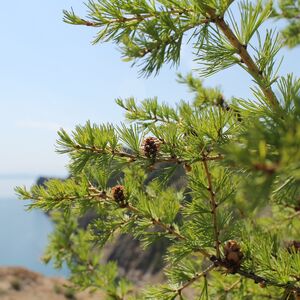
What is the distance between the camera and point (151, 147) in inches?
70.0

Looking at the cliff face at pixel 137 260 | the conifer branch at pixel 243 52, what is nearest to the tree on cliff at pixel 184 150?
the conifer branch at pixel 243 52

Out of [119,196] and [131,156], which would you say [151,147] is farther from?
[119,196]

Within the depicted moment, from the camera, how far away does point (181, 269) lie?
6.78ft

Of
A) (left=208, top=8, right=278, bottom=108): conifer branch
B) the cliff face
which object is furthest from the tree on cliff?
the cliff face

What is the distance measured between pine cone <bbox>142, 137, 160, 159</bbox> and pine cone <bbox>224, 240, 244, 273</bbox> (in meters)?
0.59

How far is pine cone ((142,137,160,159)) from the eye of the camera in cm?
177

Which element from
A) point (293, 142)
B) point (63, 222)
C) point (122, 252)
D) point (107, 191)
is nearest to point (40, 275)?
point (122, 252)

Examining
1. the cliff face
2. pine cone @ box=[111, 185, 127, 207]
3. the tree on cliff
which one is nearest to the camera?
the tree on cliff

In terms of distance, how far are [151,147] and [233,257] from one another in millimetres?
670

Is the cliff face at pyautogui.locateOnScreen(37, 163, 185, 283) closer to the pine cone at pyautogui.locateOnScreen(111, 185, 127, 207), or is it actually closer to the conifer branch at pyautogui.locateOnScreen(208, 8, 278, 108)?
the pine cone at pyautogui.locateOnScreen(111, 185, 127, 207)

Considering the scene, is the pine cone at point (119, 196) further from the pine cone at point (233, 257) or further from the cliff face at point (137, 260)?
the cliff face at point (137, 260)

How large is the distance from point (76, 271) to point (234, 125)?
113 inches

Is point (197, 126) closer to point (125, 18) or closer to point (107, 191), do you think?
point (125, 18)

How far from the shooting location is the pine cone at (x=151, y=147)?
177 cm
